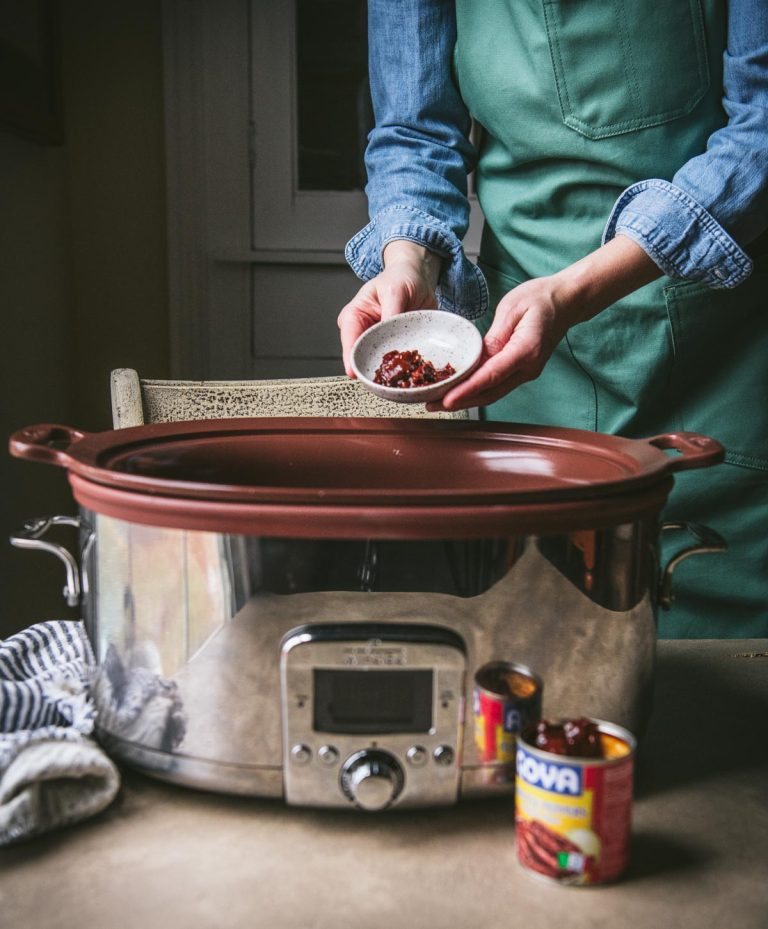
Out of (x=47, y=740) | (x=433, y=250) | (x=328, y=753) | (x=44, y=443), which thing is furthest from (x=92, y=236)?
(x=328, y=753)

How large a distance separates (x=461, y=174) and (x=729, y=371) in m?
0.45

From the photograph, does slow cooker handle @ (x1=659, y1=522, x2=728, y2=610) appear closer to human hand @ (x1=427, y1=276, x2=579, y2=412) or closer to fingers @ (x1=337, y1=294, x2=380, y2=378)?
human hand @ (x1=427, y1=276, x2=579, y2=412)

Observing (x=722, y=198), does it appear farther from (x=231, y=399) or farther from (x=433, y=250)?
(x=231, y=399)

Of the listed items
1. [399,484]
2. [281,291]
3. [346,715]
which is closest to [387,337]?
[399,484]

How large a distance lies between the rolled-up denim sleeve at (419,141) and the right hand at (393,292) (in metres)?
0.04

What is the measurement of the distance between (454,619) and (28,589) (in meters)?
1.67

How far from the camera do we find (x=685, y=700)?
2.91ft

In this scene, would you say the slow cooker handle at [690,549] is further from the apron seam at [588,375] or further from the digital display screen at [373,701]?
the apron seam at [588,375]

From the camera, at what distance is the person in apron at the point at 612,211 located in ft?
3.63

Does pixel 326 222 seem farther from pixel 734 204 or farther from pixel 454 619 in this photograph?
pixel 454 619

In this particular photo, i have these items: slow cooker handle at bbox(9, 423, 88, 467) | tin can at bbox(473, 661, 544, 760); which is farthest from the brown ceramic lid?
tin can at bbox(473, 661, 544, 760)

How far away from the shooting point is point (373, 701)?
0.63 m

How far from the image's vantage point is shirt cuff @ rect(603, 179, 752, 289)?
1080 millimetres

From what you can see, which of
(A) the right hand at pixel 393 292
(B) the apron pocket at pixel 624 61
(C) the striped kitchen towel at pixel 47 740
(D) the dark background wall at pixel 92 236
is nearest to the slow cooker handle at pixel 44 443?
(C) the striped kitchen towel at pixel 47 740
